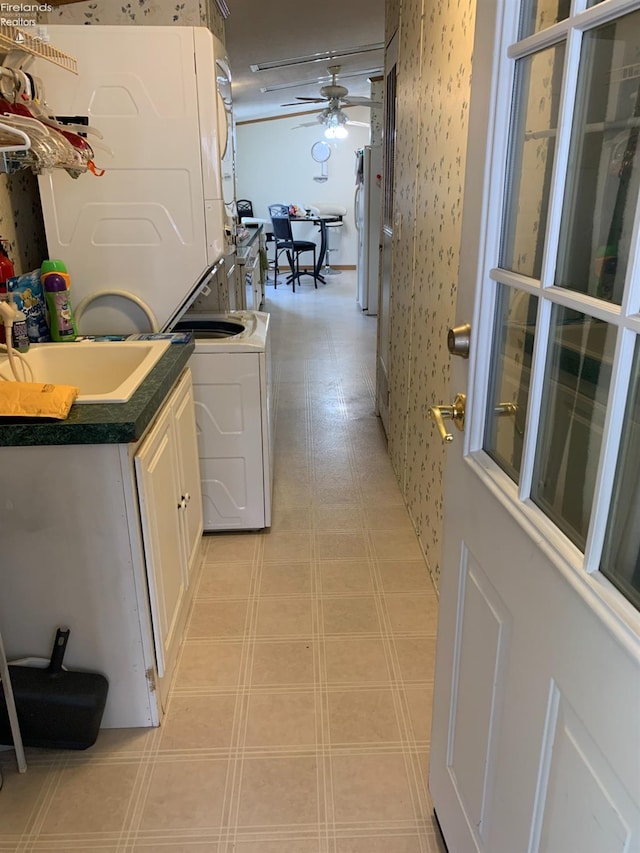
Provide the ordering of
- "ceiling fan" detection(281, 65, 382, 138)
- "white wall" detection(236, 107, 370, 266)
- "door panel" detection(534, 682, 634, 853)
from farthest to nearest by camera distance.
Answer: "white wall" detection(236, 107, 370, 266), "ceiling fan" detection(281, 65, 382, 138), "door panel" detection(534, 682, 634, 853)

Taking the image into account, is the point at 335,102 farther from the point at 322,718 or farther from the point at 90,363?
the point at 322,718

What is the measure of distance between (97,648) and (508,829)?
1081 millimetres

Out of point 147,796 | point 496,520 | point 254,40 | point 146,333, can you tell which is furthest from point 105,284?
point 254,40

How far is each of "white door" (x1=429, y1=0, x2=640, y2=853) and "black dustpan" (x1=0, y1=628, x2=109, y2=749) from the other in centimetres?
91

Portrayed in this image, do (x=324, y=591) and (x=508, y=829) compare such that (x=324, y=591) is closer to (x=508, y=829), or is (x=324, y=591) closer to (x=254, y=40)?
(x=508, y=829)

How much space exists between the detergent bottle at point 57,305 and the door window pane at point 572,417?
174cm

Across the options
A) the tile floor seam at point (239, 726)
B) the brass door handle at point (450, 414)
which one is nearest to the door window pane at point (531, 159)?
the brass door handle at point (450, 414)

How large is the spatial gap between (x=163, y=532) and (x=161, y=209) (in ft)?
3.83

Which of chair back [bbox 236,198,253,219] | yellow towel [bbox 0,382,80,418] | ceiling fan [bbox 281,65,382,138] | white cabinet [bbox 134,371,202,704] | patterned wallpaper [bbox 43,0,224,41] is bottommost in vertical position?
white cabinet [bbox 134,371,202,704]

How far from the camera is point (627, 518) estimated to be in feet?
2.39

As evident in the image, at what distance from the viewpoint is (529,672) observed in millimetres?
913

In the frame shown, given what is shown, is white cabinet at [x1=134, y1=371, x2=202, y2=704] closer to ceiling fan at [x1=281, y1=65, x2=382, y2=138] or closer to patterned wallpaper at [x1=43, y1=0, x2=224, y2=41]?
patterned wallpaper at [x1=43, y1=0, x2=224, y2=41]

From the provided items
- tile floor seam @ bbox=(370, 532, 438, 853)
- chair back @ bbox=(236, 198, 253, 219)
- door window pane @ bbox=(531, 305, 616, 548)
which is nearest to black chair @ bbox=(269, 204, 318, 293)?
chair back @ bbox=(236, 198, 253, 219)

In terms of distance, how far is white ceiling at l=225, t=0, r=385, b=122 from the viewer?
370 cm
